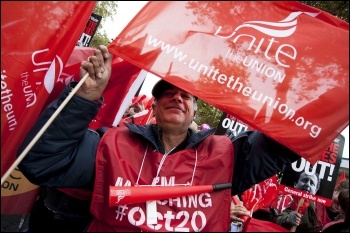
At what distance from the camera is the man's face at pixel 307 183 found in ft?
13.4

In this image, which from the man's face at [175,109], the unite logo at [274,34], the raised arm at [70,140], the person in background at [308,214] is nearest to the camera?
the raised arm at [70,140]

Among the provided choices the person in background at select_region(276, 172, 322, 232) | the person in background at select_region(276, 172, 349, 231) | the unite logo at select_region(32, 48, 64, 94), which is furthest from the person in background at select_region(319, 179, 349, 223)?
the unite logo at select_region(32, 48, 64, 94)

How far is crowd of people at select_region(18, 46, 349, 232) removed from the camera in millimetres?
1879

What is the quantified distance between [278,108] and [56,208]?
161cm

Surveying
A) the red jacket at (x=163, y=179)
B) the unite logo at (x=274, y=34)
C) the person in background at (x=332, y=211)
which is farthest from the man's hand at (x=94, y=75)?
the person in background at (x=332, y=211)

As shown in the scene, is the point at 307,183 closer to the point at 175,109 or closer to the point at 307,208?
the point at 307,208

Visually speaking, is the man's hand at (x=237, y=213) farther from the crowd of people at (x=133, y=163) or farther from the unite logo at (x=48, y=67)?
the unite logo at (x=48, y=67)

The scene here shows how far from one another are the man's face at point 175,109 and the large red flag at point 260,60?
26 centimetres

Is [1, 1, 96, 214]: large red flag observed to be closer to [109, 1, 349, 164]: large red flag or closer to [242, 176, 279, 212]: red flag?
[109, 1, 349, 164]: large red flag

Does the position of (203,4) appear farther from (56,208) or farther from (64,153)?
(56,208)

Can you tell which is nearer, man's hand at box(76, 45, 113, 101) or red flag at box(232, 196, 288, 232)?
red flag at box(232, 196, 288, 232)

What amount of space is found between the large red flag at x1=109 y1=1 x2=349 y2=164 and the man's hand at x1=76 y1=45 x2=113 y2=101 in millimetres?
90

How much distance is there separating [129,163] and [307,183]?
9.19 ft

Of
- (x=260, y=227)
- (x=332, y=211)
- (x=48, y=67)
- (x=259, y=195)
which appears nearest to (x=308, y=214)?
(x=332, y=211)
